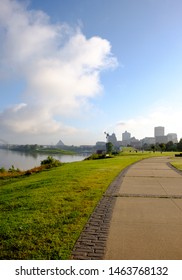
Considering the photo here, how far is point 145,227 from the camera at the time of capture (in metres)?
5.75

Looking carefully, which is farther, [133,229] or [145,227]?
[145,227]

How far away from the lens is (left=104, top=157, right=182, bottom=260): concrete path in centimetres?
441

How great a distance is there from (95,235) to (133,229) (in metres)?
0.89

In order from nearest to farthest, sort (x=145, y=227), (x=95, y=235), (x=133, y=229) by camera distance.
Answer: (x=95, y=235) < (x=133, y=229) < (x=145, y=227)

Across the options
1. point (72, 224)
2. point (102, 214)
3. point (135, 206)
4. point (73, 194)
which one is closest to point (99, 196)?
point (73, 194)

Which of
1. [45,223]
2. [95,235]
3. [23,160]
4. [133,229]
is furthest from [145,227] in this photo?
[23,160]

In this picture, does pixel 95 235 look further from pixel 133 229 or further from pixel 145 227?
pixel 145 227

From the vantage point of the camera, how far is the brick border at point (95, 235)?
4348 millimetres

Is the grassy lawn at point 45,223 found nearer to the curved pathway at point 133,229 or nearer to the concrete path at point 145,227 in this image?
the curved pathway at point 133,229

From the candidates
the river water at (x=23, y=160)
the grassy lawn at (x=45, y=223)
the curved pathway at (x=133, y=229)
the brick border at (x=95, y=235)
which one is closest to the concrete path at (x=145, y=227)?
the curved pathway at (x=133, y=229)

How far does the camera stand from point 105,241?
4879mm

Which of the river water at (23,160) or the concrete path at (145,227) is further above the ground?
the concrete path at (145,227)
